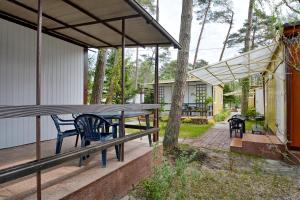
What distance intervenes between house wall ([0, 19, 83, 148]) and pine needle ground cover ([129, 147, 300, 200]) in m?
2.77

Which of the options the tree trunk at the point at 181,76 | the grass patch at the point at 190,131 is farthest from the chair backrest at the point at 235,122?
the tree trunk at the point at 181,76

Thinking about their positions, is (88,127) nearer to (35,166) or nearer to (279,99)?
(35,166)

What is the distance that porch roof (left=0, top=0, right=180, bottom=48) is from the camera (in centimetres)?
375

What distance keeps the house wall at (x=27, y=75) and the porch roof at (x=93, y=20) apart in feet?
0.90

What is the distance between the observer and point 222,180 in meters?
4.73

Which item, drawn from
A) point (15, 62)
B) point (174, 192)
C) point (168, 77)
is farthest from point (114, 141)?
point (168, 77)

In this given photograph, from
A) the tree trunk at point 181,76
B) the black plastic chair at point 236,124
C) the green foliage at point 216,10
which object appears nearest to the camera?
the tree trunk at point 181,76

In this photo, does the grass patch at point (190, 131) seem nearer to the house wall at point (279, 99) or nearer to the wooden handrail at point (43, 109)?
the house wall at point (279, 99)

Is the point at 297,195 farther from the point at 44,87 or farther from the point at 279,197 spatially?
the point at 44,87

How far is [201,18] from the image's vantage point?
22859 millimetres

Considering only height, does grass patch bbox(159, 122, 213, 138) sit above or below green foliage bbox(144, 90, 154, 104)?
below

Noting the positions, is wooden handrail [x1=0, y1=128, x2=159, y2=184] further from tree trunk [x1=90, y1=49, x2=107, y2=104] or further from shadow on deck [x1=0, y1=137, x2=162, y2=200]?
tree trunk [x1=90, y1=49, x2=107, y2=104]

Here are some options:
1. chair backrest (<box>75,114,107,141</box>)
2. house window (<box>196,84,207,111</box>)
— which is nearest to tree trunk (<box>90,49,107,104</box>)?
chair backrest (<box>75,114,107,141</box>)

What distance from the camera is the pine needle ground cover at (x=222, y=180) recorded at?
11.6ft
